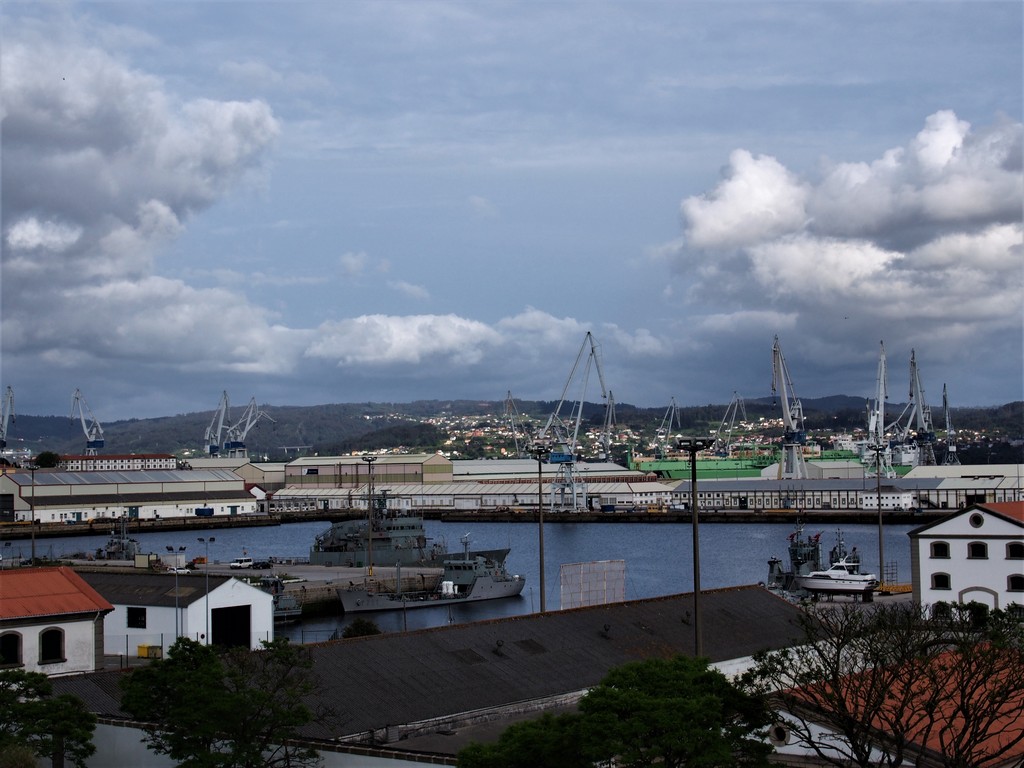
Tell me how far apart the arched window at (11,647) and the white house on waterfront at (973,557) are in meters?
17.4

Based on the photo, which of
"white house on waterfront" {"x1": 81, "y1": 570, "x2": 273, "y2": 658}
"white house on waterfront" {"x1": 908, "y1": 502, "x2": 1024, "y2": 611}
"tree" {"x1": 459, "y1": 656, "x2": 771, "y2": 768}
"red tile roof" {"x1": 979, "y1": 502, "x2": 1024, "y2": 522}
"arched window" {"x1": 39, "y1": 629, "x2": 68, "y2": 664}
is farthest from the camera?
"red tile roof" {"x1": 979, "y1": 502, "x2": 1024, "y2": 522}

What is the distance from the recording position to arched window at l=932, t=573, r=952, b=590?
2686 cm

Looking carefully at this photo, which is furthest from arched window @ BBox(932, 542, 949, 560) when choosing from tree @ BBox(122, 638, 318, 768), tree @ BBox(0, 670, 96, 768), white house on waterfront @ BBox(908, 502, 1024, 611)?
tree @ BBox(0, 670, 96, 768)

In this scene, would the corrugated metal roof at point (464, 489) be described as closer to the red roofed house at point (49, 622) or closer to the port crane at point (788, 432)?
the port crane at point (788, 432)

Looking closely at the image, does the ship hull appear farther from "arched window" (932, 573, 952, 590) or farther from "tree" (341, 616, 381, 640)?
"arched window" (932, 573, 952, 590)

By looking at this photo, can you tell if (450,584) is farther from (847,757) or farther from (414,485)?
(414,485)

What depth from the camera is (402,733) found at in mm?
15688

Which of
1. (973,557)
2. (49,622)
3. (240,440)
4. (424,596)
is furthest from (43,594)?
(240,440)

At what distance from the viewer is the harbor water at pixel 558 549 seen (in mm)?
43469

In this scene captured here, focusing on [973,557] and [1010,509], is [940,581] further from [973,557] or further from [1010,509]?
[1010,509]

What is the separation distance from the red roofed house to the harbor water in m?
15.2

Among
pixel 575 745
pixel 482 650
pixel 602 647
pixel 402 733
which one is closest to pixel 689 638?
pixel 602 647

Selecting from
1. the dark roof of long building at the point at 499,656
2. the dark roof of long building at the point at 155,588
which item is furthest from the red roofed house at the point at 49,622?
the dark roof of long building at the point at 155,588

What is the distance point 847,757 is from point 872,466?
4634 inches
